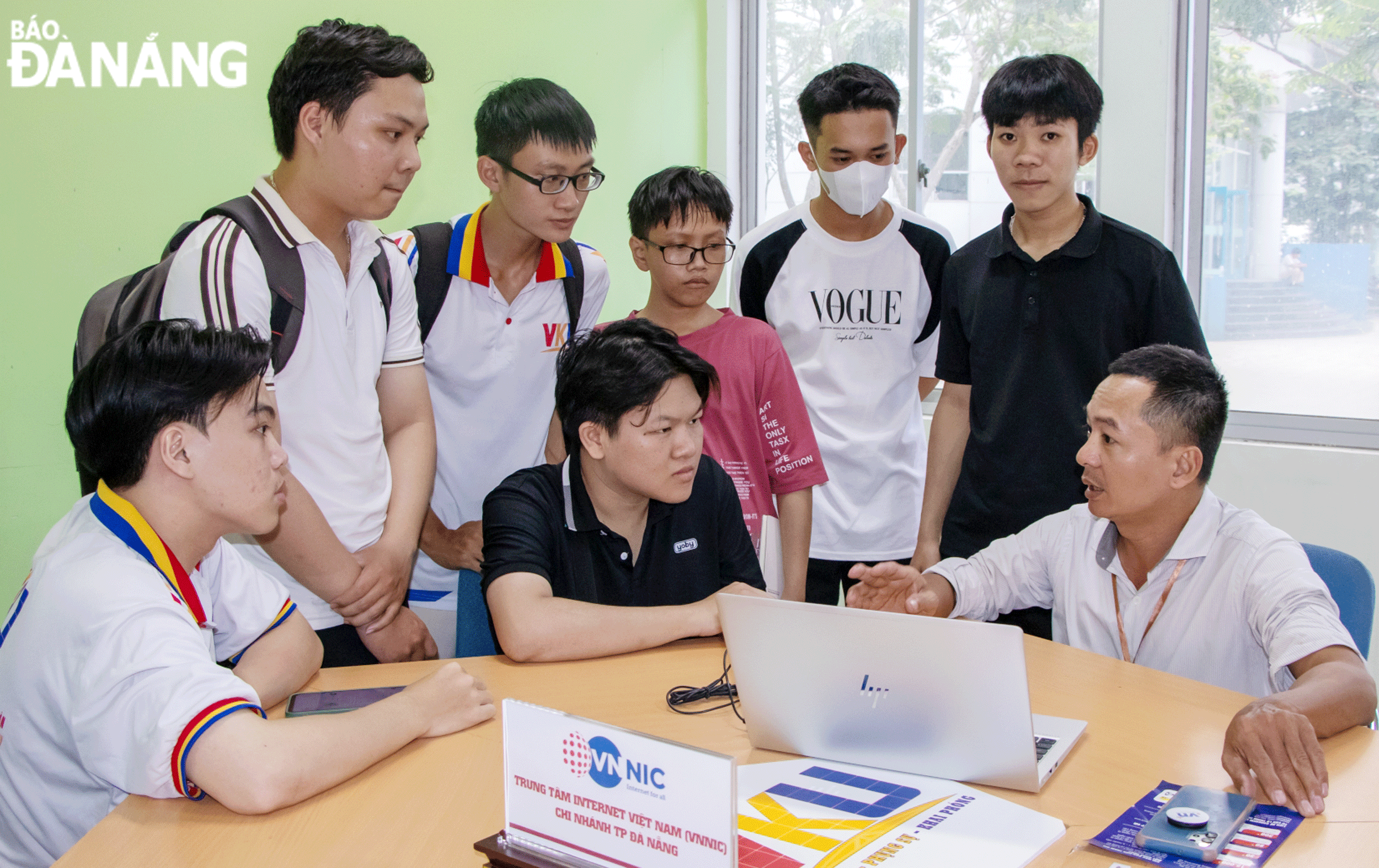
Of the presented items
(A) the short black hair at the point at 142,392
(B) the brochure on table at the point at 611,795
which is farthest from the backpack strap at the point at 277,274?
(B) the brochure on table at the point at 611,795

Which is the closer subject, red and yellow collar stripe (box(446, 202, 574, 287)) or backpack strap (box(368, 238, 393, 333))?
backpack strap (box(368, 238, 393, 333))

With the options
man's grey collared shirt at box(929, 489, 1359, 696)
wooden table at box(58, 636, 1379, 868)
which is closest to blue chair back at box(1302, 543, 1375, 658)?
man's grey collared shirt at box(929, 489, 1359, 696)

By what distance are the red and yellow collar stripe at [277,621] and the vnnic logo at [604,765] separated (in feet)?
2.65

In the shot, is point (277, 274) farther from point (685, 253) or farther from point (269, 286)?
point (685, 253)

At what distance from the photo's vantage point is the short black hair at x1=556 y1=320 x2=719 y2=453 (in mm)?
1990

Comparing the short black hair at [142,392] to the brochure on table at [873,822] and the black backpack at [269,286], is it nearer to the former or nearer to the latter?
the black backpack at [269,286]

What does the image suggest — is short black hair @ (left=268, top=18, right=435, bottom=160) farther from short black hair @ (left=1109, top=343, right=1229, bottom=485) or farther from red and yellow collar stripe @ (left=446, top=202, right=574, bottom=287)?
short black hair @ (left=1109, top=343, right=1229, bottom=485)

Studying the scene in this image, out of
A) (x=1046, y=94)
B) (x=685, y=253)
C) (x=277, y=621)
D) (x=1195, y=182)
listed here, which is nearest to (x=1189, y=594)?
(x=1046, y=94)

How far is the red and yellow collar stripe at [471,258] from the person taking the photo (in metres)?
2.36

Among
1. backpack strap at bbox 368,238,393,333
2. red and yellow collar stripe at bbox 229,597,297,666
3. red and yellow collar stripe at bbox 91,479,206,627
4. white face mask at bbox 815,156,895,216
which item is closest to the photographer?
red and yellow collar stripe at bbox 91,479,206,627

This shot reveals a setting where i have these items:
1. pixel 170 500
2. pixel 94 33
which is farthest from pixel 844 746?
pixel 94 33

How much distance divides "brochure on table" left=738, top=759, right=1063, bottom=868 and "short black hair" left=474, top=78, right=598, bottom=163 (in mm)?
1502

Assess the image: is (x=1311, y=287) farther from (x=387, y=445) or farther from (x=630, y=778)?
(x=630, y=778)

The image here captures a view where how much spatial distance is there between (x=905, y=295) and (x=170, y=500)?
5.86ft
